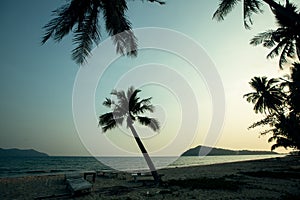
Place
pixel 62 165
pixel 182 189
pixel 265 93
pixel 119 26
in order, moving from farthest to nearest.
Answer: pixel 62 165 < pixel 265 93 < pixel 182 189 < pixel 119 26

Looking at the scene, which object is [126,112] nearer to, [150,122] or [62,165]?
[150,122]

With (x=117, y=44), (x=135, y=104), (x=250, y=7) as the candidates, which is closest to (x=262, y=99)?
(x=135, y=104)

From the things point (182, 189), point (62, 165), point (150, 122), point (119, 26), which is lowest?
point (182, 189)

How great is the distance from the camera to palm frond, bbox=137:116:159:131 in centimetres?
1627

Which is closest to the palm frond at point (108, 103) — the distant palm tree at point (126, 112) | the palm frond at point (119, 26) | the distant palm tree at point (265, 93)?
the distant palm tree at point (126, 112)

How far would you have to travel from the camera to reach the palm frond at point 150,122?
53.4ft

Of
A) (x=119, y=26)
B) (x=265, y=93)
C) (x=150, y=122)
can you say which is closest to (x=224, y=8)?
(x=119, y=26)

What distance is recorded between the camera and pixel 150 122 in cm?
1633

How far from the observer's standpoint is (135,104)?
16.2 metres

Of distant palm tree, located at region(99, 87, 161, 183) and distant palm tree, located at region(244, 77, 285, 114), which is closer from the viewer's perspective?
distant palm tree, located at region(99, 87, 161, 183)

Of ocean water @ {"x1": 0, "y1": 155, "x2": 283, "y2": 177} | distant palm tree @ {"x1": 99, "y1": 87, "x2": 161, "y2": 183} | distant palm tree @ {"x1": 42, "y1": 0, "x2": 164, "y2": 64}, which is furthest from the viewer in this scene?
ocean water @ {"x1": 0, "y1": 155, "x2": 283, "y2": 177}

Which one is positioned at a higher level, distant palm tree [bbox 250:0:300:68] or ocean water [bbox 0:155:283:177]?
distant palm tree [bbox 250:0:300:68]

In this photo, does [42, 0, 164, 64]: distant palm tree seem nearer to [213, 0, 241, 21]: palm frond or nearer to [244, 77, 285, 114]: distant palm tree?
[213, 0, 241, 21]: palm frond

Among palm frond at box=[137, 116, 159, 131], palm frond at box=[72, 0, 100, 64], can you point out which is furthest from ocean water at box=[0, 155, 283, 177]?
palm frond at box=[72, 0, 100, 64]
